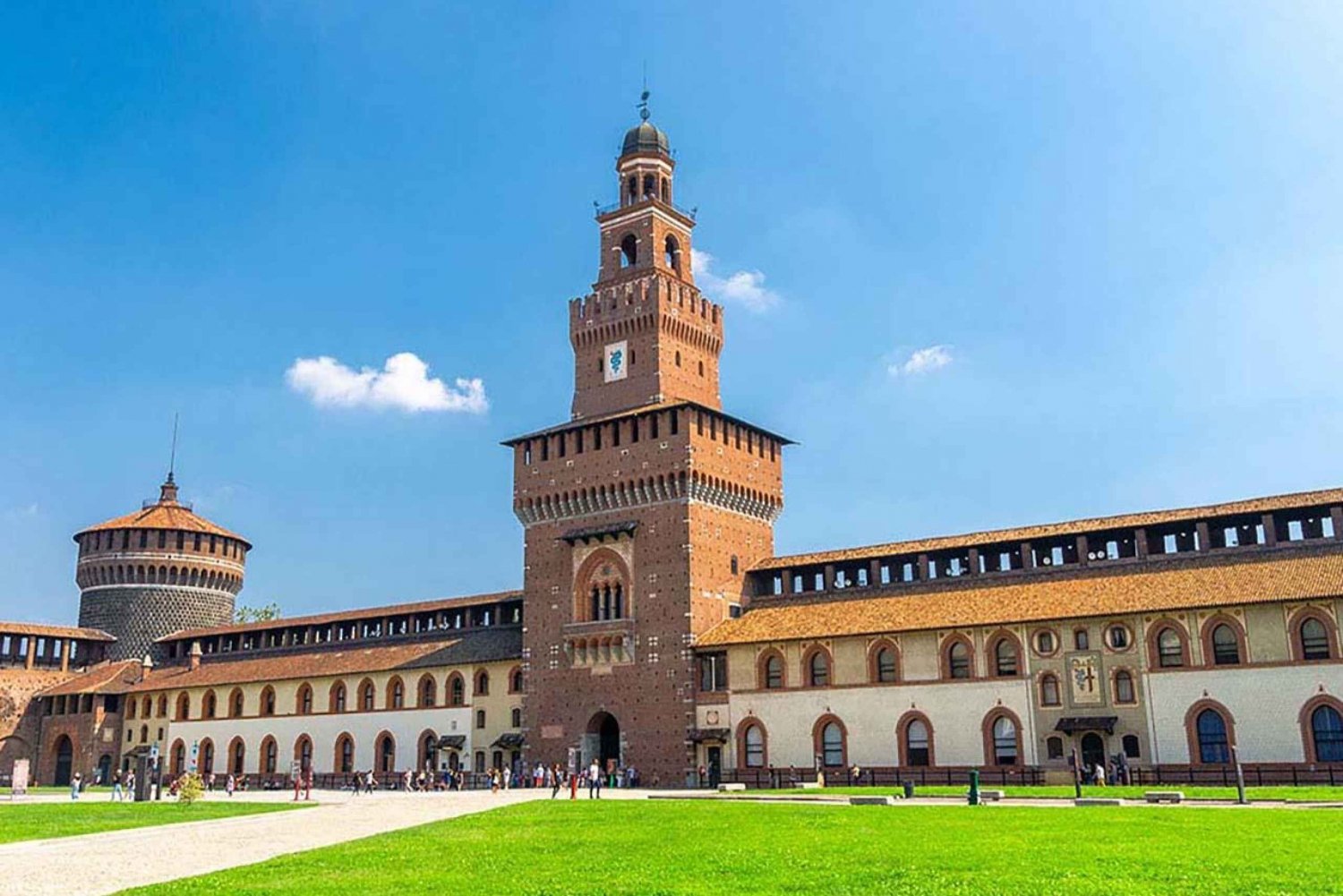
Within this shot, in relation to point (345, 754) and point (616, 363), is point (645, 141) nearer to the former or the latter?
point (616, 363)

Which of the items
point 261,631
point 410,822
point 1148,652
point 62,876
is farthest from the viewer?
point 261,631

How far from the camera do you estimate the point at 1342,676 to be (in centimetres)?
4481

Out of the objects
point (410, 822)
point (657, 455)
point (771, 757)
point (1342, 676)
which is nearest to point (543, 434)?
point (657, 455)

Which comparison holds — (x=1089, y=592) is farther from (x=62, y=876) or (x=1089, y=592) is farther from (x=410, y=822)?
(x=62, y=876)

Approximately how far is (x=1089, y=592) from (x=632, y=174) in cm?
3470

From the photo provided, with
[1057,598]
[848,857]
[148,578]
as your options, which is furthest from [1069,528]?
[148,578]

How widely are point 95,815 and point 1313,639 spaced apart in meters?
41.9

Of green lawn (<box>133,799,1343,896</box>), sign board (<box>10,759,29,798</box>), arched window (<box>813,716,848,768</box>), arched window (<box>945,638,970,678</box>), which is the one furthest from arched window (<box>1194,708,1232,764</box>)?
sign board (<box>10,759,29,798</box>)

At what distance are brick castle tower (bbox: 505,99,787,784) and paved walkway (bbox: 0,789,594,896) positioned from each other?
1533 centimetres

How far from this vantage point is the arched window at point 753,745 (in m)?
57.2

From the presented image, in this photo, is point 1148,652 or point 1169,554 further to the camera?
point 1169,554

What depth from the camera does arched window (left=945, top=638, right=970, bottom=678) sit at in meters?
Answer: 52.7

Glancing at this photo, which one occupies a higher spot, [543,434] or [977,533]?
[543,434]

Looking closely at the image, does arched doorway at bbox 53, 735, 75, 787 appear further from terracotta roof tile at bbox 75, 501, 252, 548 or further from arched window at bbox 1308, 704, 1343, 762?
arched window at bbox 1308, 704, 1343, 762
